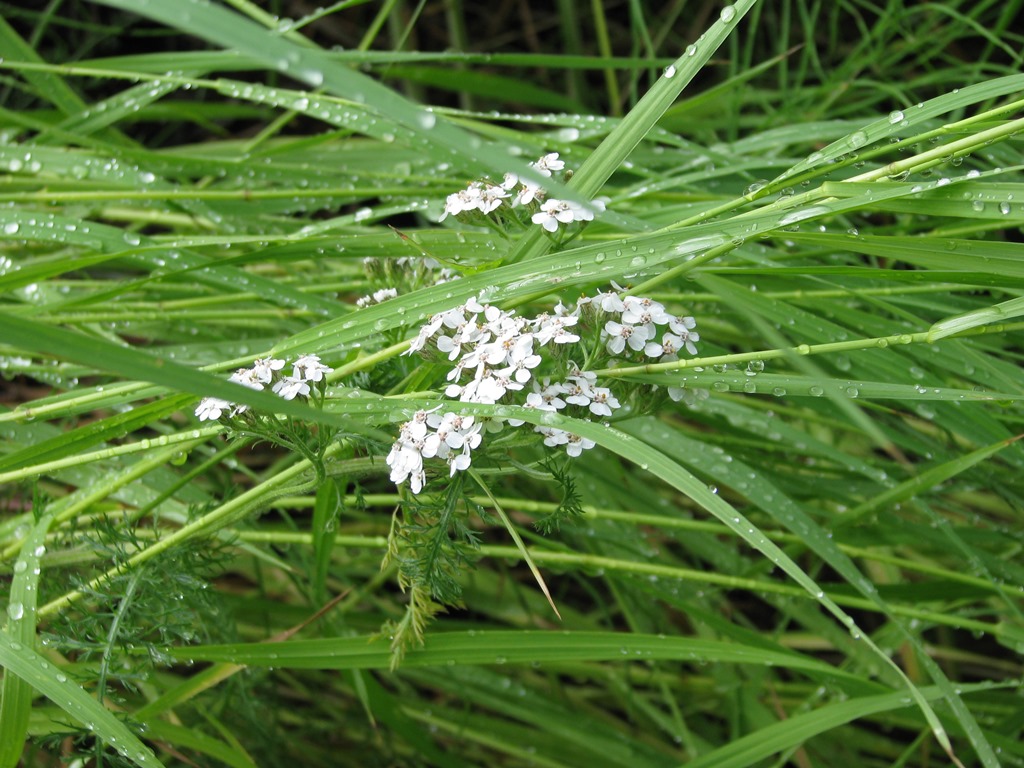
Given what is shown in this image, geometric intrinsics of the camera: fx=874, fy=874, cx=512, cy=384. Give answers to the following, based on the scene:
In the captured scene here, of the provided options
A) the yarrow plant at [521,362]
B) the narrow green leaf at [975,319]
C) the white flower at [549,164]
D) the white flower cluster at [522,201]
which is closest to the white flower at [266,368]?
the yarrow plant at [521,362]

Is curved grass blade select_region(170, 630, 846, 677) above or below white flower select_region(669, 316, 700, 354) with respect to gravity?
below

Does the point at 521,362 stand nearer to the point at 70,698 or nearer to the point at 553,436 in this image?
the point at 553,436

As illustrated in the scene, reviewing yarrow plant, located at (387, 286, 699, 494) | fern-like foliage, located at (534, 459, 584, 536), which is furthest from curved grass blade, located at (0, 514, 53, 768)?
fern-like foliage, located at (534, 459, 584, 536)

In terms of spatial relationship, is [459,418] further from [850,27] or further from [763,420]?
[850,27]

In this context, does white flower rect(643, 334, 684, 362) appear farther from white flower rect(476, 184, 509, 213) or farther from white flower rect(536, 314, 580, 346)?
white flower rect(476, 184, 509, 213)

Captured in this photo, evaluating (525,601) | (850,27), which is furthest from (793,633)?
(850,27)

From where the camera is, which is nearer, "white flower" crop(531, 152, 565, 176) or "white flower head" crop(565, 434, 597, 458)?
"white flower head" crop(565, 434, 597, 458)
